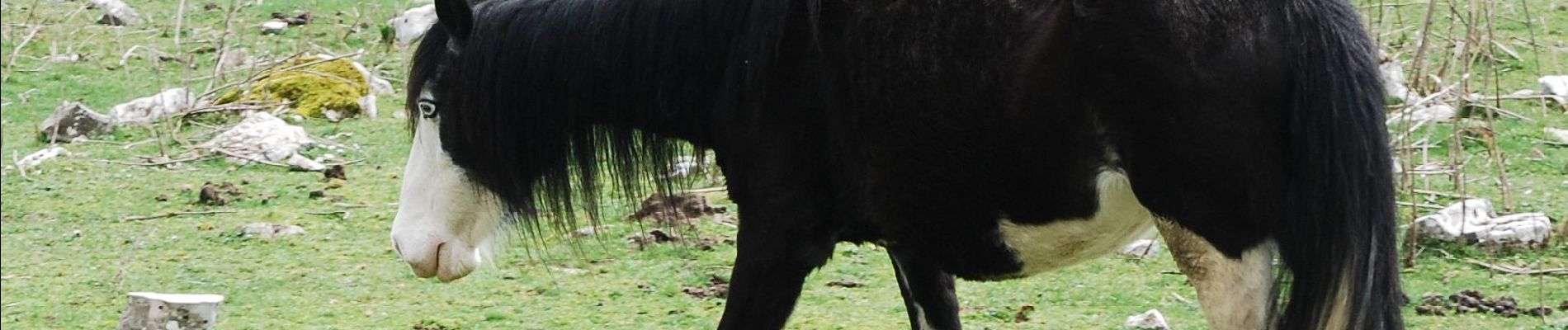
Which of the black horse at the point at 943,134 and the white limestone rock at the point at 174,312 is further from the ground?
the black horse at the point at 943,134

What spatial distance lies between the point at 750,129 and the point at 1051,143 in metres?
0.68

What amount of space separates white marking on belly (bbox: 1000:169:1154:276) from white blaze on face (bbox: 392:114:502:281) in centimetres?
127

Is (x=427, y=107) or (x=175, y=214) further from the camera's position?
(x=175, y=214)

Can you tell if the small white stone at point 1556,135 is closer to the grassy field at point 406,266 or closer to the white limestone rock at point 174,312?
the grassy field at point 406,266

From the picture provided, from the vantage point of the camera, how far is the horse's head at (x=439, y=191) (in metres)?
4.04

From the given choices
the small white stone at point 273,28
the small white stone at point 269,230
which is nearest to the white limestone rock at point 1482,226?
the small white stone at point 269,230

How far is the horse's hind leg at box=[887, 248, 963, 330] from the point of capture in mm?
4461

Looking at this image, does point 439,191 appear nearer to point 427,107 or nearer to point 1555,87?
point 427,107

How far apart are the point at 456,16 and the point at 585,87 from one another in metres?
0.31

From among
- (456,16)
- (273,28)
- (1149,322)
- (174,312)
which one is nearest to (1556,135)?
(1149,322)

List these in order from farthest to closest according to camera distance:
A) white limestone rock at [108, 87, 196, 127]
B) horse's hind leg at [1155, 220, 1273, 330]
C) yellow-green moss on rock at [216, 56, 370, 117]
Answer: yellow-green moss on rock at [216, 56, 370, 117] < white limestone rock at [108, 87, 196, 127] < horse's hind leg at [1155, 220, 1273, 330]

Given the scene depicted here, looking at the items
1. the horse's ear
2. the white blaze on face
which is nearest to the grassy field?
the white blaze on face

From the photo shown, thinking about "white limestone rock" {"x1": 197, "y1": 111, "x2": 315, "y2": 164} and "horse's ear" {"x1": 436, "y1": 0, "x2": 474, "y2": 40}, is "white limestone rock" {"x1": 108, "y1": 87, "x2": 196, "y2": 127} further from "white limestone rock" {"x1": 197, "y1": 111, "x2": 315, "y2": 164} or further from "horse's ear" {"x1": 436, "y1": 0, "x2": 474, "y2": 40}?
"horse's ear" {"x1": 436, "y1": 0, "x2": 474, "y2": 40}

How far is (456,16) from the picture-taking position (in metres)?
3.94
